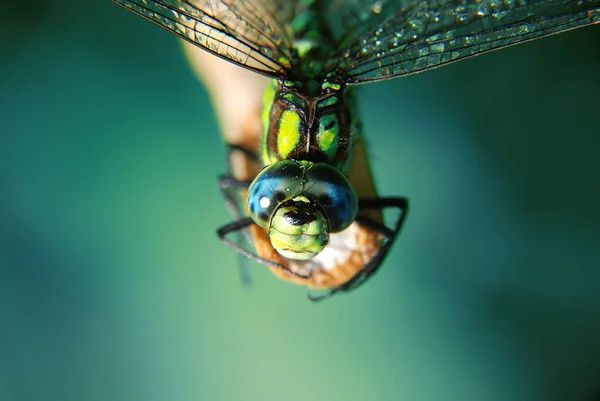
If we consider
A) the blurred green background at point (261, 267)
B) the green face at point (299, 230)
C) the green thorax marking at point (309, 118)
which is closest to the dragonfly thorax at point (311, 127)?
the green thorax marking at point (309, 118)

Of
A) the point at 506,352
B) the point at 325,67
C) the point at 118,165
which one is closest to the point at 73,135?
the point at 118,165

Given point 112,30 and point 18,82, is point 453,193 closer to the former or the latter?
point 112,30

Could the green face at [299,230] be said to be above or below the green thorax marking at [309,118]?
below

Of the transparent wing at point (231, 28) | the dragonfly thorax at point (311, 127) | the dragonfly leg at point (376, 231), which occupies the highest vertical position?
the transparent wing at point (231, 28)

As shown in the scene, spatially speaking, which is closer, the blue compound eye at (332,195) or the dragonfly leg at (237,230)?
the blue compound eye at (332,195)

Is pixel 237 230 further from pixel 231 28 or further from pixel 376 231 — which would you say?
pixel 231 28

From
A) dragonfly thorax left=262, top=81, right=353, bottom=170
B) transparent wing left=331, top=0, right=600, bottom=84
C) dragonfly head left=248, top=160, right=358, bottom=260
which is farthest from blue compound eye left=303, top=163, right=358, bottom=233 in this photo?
transparent wing left=331, top=0, right=600, bottom=84

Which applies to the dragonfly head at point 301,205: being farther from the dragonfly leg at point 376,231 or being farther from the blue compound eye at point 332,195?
the dragonfly leg at point 376,231

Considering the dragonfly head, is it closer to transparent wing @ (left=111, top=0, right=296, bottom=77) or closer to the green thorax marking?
the green thorax marking
